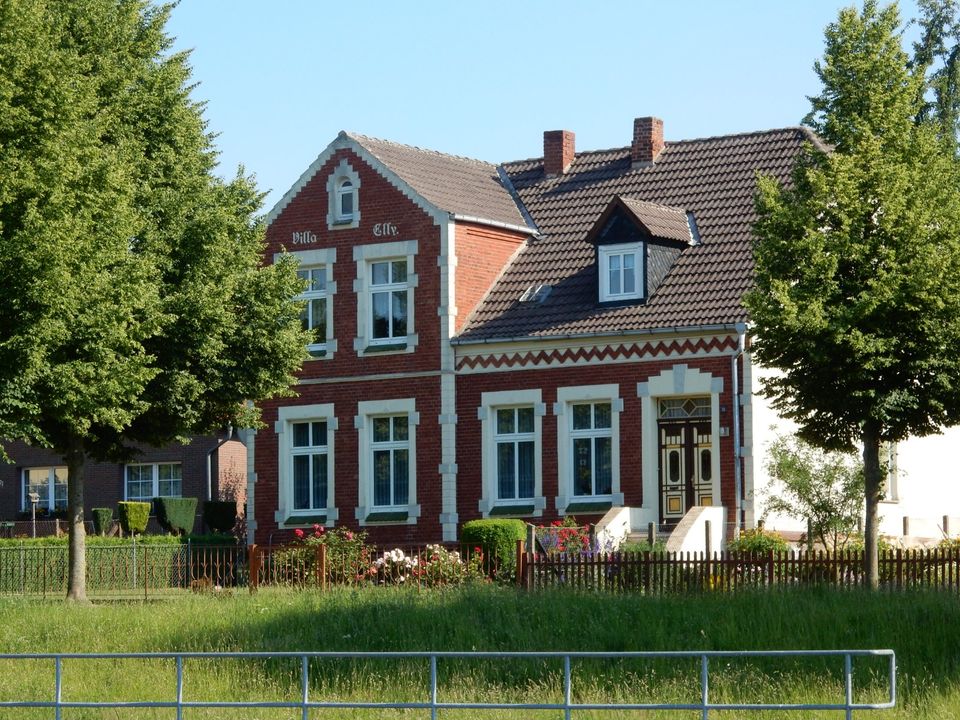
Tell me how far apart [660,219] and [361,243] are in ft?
23.1

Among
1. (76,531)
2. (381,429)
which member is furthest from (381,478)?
(76,531)

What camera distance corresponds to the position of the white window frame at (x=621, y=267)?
39.4 meters

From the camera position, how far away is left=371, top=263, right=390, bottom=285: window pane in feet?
138

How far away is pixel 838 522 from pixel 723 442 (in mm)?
3664

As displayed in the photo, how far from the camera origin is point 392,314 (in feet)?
137

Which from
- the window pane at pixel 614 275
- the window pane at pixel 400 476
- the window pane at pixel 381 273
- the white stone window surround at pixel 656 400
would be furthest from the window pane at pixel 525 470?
the window pane at pixel 381 273

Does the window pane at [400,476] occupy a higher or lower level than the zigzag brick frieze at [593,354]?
lower

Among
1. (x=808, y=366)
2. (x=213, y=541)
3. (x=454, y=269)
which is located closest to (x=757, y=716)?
(x=808, y=366)

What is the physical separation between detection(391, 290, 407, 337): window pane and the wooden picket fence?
1185cm

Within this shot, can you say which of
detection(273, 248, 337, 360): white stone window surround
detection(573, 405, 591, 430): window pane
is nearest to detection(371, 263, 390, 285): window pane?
detection(273, 248, 337, 360): white stone window surround

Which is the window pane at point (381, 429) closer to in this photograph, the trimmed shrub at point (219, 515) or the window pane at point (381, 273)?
the window pane at point (381, 273)

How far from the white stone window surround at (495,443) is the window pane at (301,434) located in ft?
15.5

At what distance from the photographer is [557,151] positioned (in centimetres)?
4503

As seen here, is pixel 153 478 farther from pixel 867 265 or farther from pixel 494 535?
pixel 867 265
